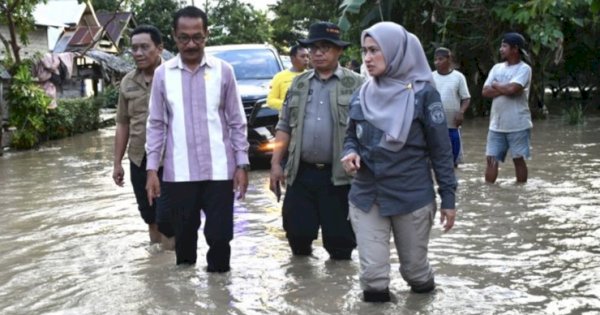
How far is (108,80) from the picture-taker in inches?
1586

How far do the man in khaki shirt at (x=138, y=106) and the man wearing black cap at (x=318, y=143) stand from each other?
106 cm

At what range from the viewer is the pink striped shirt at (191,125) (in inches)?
224

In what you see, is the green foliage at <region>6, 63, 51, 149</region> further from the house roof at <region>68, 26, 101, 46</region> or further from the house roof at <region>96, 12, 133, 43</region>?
the house roof at <region>96, 12, 133, 43</region>

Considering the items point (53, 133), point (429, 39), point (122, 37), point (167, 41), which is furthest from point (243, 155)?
point (167, 41)

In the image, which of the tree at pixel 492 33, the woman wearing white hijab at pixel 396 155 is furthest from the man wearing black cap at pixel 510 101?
the tree at pixel 492 33

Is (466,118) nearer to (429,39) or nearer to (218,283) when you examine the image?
(429,39)

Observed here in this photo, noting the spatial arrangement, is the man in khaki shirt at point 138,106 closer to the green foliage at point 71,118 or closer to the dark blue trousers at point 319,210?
the dark blue trousers at point 319,210

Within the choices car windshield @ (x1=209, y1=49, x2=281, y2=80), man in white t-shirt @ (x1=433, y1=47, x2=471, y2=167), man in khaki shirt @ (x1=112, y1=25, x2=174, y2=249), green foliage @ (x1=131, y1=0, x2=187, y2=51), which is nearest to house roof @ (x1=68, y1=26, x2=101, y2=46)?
green foliage @ (x1=131, y1=0, x2=187, y2=51)

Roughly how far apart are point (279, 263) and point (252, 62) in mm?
7787

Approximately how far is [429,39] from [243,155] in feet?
60.8

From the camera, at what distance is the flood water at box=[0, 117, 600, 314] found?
5.25 metres

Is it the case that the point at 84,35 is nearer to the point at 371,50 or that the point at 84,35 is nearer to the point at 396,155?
the point at 371,50

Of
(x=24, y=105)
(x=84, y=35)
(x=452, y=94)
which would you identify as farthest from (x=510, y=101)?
(x=84, y=35)

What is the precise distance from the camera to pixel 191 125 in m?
5.70
